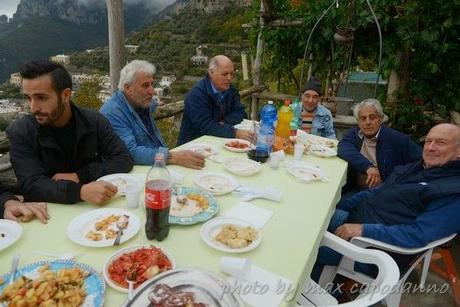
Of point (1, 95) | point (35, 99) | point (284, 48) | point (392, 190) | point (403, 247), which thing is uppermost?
point (284, 48)

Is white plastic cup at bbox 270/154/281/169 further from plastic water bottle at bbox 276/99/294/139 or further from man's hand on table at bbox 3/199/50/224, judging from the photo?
man's hand on table at bbox 3/199/50/224

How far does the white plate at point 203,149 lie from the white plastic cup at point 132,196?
922 mm

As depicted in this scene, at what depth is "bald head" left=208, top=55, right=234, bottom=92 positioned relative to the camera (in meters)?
3.29

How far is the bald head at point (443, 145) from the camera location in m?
2.03

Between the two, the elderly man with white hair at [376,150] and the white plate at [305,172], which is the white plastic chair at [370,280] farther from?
the elderly man with white hair at [376,150]

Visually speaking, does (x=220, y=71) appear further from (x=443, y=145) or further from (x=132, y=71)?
(x=443, y=145)

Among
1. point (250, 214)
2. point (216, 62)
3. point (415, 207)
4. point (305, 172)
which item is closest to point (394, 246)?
point (415, 207)

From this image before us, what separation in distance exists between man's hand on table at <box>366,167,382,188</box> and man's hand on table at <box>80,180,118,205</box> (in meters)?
2.15

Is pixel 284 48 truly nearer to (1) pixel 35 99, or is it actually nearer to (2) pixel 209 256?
(1) pixel 35 99

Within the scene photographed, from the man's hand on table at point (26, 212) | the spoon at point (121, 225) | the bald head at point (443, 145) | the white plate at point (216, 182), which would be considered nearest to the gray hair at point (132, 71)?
the white plate at point (216, 182)

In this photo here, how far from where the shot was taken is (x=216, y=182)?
1980mm

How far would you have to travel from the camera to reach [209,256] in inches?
50.0

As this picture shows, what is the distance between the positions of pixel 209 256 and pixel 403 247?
115 cm

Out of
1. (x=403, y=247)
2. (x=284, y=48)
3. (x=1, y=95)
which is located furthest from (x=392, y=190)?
(x=1, y=95)
